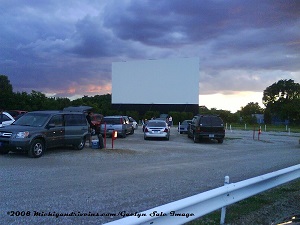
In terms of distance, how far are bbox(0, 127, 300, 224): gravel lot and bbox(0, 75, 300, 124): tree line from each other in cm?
3868

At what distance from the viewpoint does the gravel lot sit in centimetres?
654

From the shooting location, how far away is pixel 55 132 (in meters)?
15.0

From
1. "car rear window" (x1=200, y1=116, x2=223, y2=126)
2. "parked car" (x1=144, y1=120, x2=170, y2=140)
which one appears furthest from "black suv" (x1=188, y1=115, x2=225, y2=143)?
"parked car" (x1=144, y1=120, x2=170, y2=140)

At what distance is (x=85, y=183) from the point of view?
8.96 meters

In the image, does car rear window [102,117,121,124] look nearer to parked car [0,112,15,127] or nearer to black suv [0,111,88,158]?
parked car [0,112,15,127]

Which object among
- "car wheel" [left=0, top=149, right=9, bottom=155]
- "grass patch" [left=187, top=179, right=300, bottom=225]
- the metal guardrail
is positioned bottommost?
"grass patch" [left=187, top=179, right=300, bottom=225]

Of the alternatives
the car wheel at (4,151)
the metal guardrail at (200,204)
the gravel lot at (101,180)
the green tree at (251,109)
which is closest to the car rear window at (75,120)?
the gravel lot at (101,180)

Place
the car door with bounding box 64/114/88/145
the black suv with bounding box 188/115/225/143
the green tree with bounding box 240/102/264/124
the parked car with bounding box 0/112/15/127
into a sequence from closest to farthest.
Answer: the car door with bounding box 64/114/88/145
the parked car with bounding box 0/112/15/127
the black suv with bounding box 188/115/225/143
the green tree with bounding box 240/102/264/124

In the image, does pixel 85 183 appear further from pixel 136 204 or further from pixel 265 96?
pixel 265 96

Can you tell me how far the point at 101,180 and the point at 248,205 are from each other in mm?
3987

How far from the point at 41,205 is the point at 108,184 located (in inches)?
93.6

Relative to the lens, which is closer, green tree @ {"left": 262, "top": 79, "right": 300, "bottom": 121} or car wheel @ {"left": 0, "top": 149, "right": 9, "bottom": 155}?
car wheel @ {"left": 0, "top": 149, "right": 9, "bottom": 155}

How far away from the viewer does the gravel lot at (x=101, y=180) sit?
6535mm

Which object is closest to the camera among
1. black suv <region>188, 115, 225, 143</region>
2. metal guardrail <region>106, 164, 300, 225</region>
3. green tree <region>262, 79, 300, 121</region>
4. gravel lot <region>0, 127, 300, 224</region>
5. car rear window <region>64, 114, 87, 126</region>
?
metal guardrail <region>106, 164, 300, 225</region>
